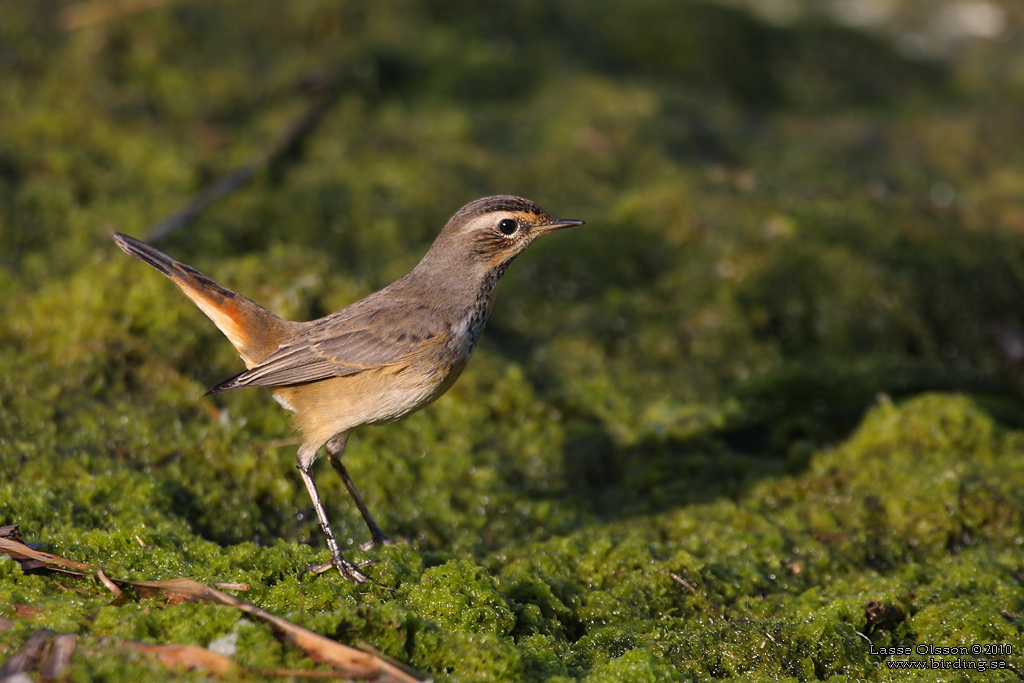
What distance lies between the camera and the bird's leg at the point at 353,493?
18.2 feet

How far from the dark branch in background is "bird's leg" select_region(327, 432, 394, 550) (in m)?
3.17

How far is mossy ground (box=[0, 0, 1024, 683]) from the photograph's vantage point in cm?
470

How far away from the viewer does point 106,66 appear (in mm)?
10305

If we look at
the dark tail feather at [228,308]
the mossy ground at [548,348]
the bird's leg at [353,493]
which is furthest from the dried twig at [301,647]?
the dark tail feather at [228,308]

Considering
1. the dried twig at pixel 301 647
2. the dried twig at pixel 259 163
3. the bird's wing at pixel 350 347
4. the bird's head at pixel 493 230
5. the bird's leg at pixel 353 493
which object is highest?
the dried twig at pixel 259 163

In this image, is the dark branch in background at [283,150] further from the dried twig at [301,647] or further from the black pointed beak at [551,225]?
the dried twig at [301,647]

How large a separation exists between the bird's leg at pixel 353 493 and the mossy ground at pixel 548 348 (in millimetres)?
219

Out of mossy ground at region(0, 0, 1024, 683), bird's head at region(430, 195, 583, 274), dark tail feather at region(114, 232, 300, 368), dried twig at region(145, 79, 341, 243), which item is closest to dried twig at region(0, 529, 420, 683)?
mossy ground at region(0, 0, 1024, 683)

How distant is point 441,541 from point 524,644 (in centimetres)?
167

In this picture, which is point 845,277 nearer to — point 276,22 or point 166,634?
point 166,634

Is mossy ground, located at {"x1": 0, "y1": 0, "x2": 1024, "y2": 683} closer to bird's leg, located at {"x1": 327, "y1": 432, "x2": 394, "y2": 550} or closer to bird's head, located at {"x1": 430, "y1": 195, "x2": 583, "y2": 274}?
bird's leg, located at {"x1": 327, "y1": 432, "x2": 394, "y2": 550}

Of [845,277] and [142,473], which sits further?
[845,277]

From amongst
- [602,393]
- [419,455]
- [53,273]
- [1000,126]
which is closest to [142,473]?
[419,455]

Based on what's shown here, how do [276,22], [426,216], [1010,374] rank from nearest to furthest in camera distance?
[1010,374] → [426,216] → [276,22]
